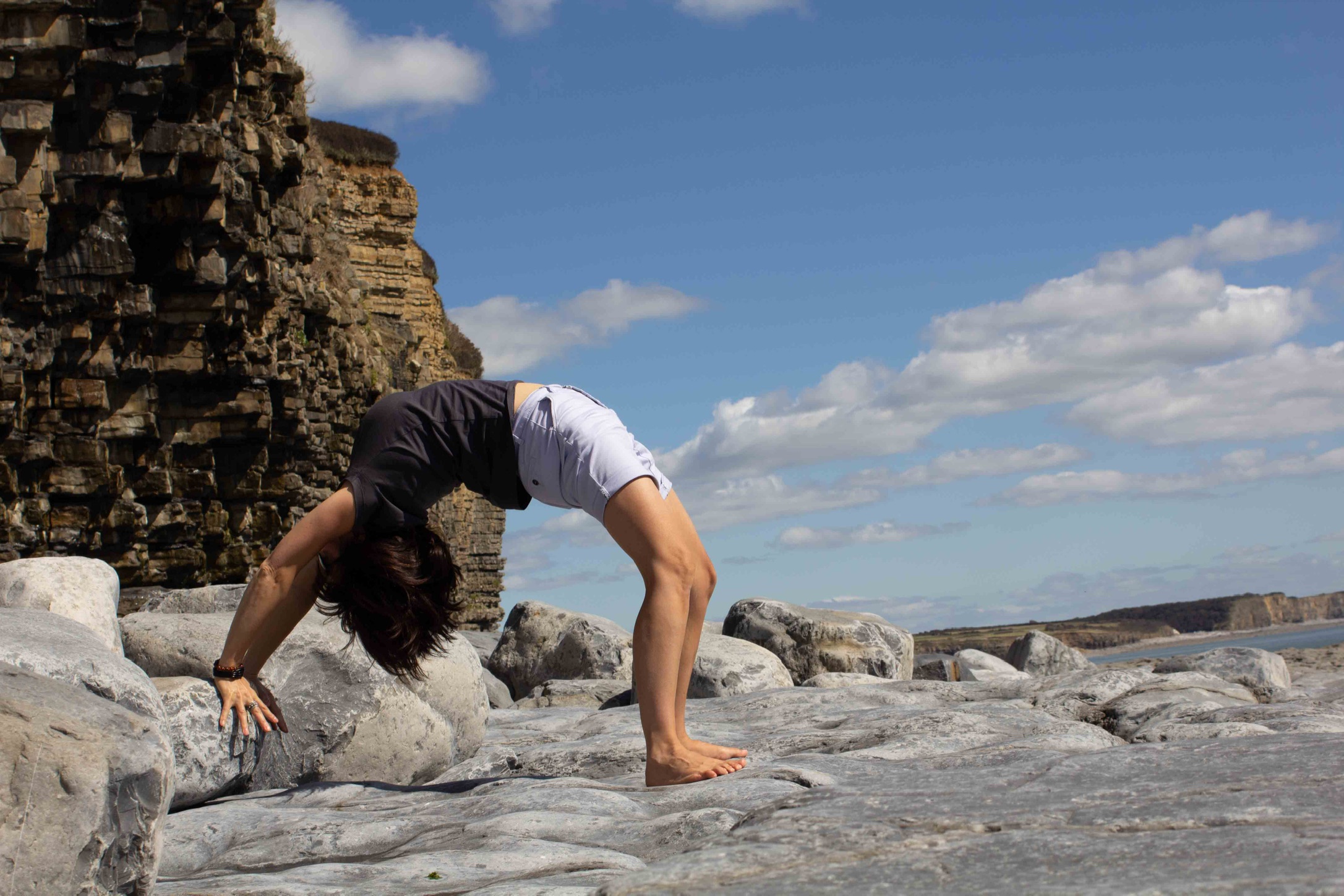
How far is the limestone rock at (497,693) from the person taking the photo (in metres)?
9.87

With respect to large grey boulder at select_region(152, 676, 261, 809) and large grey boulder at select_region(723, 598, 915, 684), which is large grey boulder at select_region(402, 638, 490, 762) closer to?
large grey boulder at select_region(152, 676, 261, 809)

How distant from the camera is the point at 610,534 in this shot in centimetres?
418

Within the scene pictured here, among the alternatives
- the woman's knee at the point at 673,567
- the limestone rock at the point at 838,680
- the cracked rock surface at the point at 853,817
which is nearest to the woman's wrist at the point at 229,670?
the cracked rock surface at the point at 853,817

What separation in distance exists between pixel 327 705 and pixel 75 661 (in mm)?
1486

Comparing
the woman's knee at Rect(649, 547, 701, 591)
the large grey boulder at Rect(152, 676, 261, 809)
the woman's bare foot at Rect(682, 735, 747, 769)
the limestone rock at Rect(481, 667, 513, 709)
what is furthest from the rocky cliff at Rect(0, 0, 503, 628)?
the woman's bare foot at Rect(682, 735, 747, 769)

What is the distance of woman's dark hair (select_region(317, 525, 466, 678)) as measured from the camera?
174 inches

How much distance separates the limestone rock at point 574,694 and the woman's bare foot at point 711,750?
15.8ft

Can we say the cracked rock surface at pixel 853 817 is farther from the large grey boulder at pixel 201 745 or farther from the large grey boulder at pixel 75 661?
the large grey boulder at pixel 75 661

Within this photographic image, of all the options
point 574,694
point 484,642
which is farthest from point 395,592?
point 484,642

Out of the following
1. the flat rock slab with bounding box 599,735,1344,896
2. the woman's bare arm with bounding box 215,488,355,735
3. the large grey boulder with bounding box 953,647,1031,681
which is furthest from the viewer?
the large grey boulder with bounding box 953,647,1031,681

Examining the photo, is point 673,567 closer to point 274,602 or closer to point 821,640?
point 274,602

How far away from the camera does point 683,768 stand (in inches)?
157

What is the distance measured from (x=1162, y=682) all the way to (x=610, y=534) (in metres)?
4.04

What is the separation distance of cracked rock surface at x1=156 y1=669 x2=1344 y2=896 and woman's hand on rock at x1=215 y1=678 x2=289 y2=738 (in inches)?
11.3
